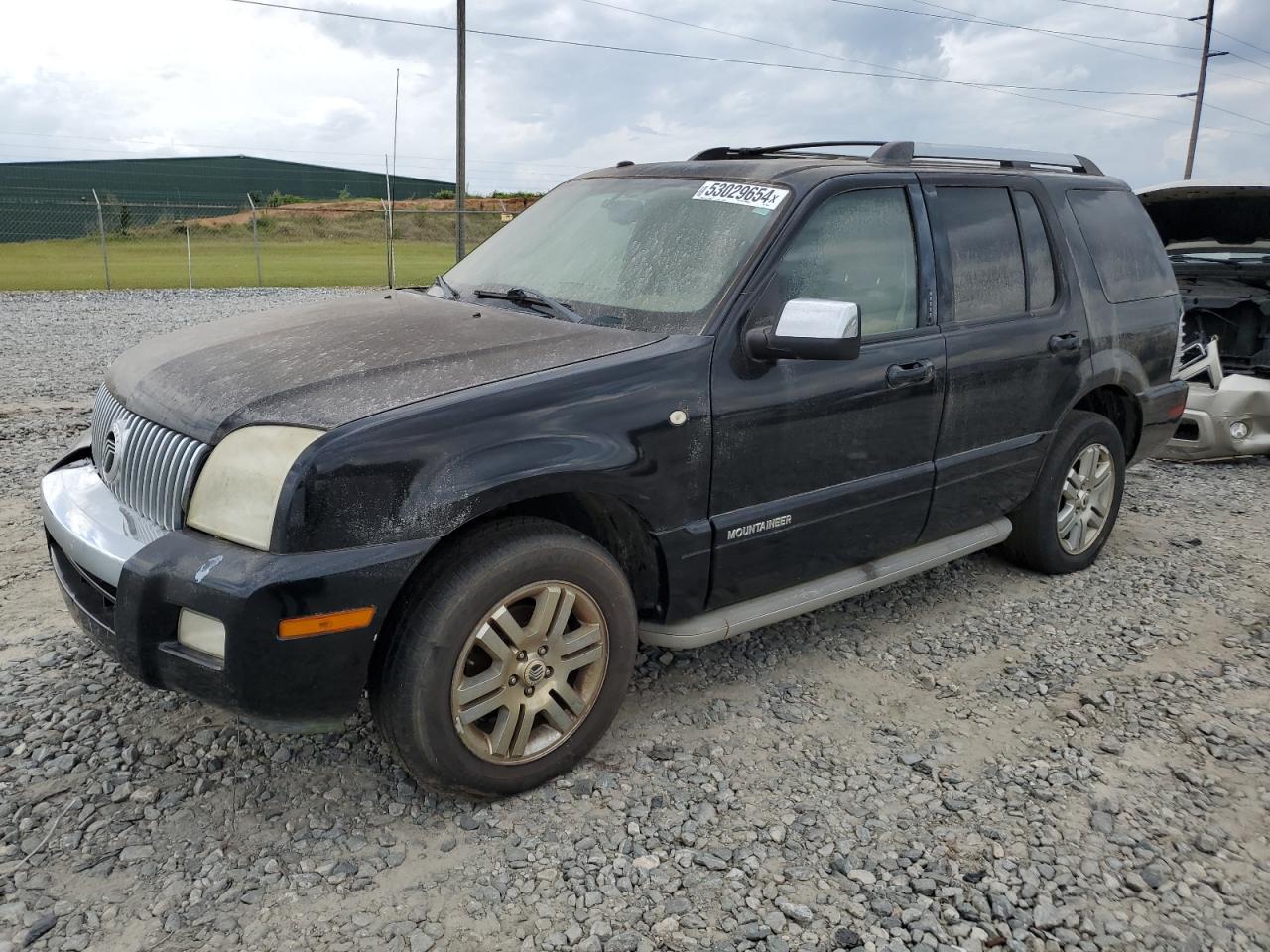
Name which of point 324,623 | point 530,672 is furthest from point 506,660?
point 324,623

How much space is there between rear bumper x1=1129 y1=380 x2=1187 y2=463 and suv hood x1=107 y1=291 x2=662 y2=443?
312 centimetres

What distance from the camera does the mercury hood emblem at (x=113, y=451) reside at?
3.05m

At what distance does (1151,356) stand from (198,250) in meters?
36.5

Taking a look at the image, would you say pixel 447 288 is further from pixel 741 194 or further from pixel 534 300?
pixel 741 194

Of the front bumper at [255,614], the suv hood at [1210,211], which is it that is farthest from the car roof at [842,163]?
the suv hood at [1210,211]

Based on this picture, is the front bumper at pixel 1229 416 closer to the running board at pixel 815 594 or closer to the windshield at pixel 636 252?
the running board at pixel 815 594

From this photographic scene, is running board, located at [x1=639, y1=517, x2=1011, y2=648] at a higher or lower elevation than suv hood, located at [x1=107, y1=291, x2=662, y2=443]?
lower

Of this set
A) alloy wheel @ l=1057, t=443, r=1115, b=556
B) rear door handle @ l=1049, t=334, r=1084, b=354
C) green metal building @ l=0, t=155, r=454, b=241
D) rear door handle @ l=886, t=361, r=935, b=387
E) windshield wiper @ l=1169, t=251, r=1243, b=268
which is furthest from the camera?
green metal building @ l=0, t=155, r=454, b=241

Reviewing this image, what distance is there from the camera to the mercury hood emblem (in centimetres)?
305

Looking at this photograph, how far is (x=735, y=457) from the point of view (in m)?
3.26

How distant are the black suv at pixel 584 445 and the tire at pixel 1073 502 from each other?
1.4 inches

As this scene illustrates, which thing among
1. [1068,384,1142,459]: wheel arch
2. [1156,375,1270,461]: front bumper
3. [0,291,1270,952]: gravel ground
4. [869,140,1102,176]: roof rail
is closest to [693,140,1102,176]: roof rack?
[869,140,1102,176]: roof rail

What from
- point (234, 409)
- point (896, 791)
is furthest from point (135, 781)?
point (896, 791)

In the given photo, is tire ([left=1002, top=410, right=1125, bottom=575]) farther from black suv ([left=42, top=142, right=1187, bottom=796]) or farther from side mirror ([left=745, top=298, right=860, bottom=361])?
side mirror ([left=745, top=298, right=860, bottom=361])
